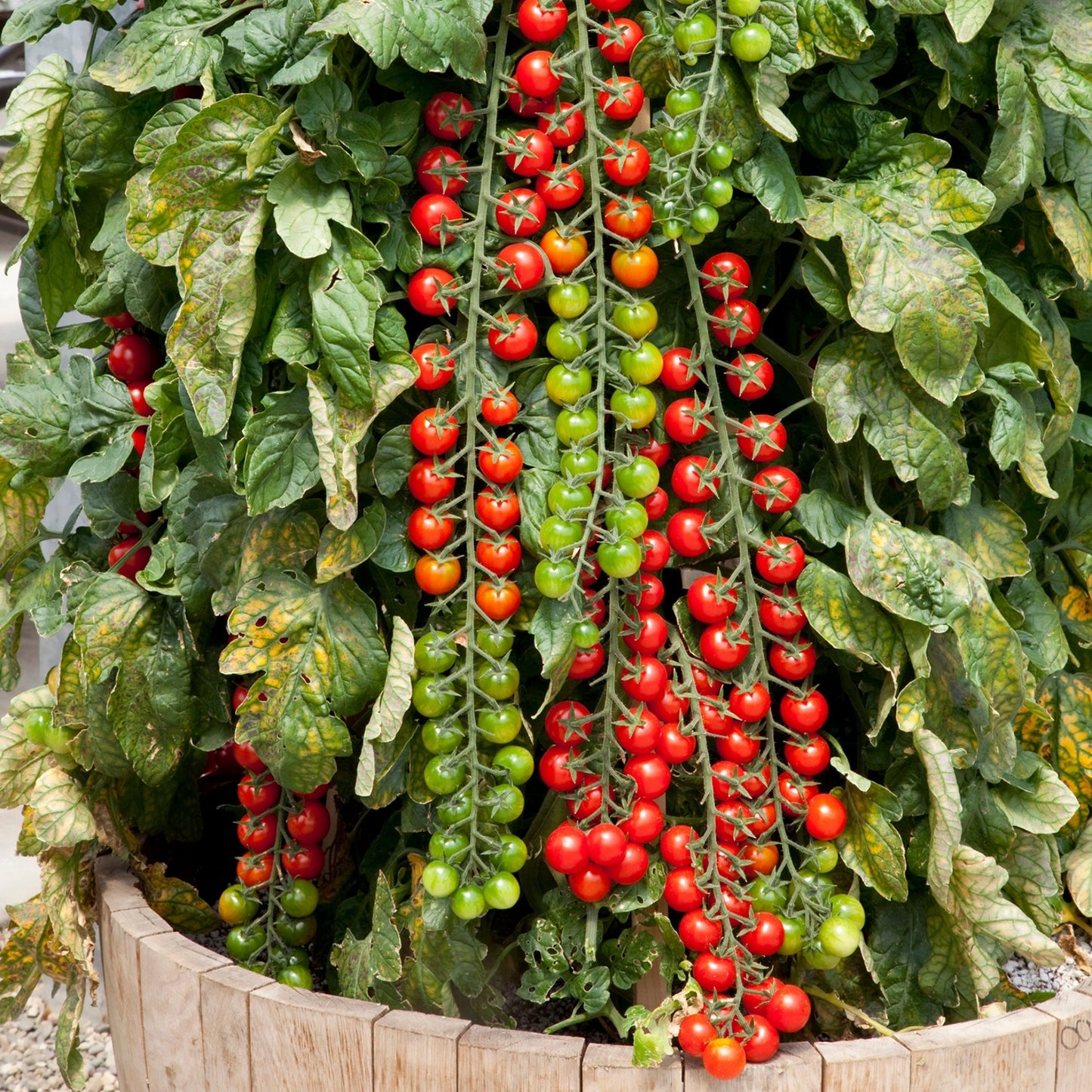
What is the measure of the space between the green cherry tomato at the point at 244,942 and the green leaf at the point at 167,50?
2.63 feet

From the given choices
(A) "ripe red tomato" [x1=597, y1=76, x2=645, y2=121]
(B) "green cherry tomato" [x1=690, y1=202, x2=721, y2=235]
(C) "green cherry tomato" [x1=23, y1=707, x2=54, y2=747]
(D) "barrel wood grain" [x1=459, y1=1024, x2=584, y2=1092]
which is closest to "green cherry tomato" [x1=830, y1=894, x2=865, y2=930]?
(D) "barrel wood grain" [x1=459, y1=1024, x2=584, y2=1092]

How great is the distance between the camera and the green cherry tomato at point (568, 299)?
3.42 feet

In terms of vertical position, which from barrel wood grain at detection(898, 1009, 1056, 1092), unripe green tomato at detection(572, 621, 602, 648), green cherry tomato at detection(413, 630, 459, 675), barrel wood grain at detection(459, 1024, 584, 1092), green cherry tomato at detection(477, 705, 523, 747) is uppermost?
unripe green tomato at detection(572, 621, 602, 648)

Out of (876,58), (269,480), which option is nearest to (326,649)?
(269,480)

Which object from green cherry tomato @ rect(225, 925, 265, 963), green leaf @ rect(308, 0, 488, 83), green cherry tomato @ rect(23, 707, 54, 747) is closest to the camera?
green leaf @ rect(308, 0, 488, 83)

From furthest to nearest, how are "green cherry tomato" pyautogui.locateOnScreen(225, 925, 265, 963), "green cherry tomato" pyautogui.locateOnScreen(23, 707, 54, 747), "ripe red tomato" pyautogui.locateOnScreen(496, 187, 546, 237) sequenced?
1. "green cherry tomato" pyautogui.locateOnScreen(23, 707, 54, 747)
2. "green cherry tomato" pyautogui.locateOnScreen(225, 925, 265, 963)
3. "ripe red tomato" pyautogui.locateOnScreen(496, 187, 546, 237)

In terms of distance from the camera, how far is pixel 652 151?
106cm

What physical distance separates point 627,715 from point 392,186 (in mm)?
490

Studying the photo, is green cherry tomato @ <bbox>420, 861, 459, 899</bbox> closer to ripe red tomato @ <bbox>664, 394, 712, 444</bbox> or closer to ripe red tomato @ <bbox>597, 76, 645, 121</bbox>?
ripe red tomato @ <bbox>664, 394, 712, 444</bbox>

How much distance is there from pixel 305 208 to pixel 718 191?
0.34 metres

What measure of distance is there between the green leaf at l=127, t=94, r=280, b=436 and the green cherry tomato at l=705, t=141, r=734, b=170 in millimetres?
354

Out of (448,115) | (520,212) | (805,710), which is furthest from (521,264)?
(805,710)

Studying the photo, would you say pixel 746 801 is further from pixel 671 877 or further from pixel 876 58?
pixel 876 58

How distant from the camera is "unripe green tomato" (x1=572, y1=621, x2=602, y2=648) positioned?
1.04m
